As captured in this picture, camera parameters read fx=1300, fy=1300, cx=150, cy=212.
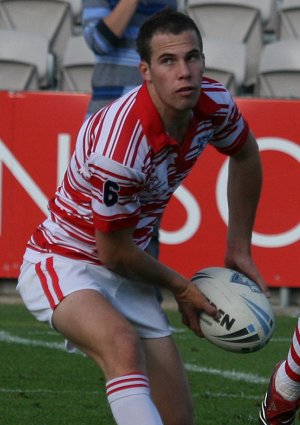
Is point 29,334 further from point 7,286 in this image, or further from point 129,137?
point 129,137

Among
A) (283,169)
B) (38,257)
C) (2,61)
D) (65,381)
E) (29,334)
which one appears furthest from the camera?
(2,61)

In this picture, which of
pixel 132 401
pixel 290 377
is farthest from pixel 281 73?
pixel 132 401

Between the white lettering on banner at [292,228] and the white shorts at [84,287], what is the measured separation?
14.4ft

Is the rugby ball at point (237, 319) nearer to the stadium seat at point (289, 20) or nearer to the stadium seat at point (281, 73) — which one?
the stadium seat at point (281, 73)

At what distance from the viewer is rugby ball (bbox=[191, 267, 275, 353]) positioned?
460cm

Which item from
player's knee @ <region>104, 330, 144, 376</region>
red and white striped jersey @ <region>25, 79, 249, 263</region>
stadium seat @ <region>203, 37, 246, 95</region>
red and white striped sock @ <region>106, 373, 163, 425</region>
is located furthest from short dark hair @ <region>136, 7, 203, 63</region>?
stadium seat @ <region>203, 37, 246, 95</region>

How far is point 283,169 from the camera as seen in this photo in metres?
9.21

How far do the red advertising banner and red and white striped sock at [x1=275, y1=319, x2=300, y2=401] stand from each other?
3.65 m

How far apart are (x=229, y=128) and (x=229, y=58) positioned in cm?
663

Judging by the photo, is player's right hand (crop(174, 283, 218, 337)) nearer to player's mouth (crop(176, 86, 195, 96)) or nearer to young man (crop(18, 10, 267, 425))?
young man (crop(18, 10, 267, 425))

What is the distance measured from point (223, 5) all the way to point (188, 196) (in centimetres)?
324

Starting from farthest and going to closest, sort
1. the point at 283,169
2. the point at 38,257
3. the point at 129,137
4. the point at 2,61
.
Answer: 1. the point at 2,61
2. the point at 283,169
3. the point at 38,257
4. the point at 129,137

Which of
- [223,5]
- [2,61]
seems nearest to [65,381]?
[2,61]

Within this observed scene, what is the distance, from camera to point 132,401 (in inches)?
165
